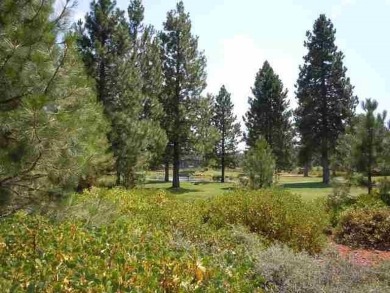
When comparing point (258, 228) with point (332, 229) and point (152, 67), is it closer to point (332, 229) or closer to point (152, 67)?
point (332, 229)

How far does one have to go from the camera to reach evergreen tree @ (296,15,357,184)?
118 ft

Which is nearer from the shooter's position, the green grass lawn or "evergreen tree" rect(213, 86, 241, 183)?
the green grass lawn

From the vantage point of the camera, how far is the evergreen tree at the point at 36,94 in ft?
13.9

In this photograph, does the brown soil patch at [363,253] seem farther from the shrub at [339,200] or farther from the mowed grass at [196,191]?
the mowed grass at [196,191]

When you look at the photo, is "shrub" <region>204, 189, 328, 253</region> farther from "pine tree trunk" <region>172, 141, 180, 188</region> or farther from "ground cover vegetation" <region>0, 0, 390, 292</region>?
"pine tree trunk" <region>172, 141, 180, 188</region>

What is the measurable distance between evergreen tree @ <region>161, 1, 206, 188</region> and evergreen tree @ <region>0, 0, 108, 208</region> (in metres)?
25.4

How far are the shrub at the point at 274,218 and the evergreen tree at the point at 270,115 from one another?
29458 millimetres

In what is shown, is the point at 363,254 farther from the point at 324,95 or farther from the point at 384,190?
the point at 324,95

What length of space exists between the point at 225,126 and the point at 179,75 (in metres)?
14.6

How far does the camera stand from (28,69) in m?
4.27

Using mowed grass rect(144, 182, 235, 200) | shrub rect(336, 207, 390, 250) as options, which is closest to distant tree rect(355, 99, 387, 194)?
shrub rect(336, 207, 390, 250)

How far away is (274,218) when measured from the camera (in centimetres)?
1013

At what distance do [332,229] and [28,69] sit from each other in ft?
36.3

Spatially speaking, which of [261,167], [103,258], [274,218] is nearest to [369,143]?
[261,167]
